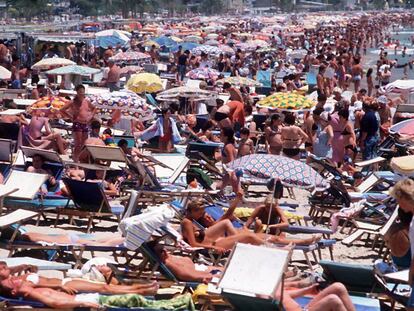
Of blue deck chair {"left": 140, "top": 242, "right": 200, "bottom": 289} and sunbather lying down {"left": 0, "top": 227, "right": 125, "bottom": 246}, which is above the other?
blue deck chair {"left": 140, "top": 242, "right": 200, "bottom": 289}

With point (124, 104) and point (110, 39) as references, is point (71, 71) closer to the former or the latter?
point (124, 104)

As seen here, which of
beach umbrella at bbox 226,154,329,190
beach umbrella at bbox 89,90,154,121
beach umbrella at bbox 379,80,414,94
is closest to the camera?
beach umbrella at bbox 226,154,329,190

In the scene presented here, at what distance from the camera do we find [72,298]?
19.9 feet

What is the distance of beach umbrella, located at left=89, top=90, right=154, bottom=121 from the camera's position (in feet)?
46.6

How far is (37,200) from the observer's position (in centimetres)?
935

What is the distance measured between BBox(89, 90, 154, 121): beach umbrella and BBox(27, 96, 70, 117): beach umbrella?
0.46 meters

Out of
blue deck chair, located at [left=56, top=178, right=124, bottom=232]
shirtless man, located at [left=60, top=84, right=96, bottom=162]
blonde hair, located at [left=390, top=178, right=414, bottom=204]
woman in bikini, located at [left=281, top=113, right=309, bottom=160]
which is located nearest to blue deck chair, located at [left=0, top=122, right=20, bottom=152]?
Result: shirtless man, located at [left=60, top=84, right=96, bottom=162]

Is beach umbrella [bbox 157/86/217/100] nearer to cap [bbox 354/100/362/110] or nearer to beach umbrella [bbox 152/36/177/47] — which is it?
cap [bbox 354/100/362/110]

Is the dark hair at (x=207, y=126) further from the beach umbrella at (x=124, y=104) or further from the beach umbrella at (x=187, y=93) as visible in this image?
the beach umbrella at (x=187, y=93)

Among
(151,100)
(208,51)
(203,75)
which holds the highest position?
(151,100)

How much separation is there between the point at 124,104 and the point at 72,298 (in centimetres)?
828

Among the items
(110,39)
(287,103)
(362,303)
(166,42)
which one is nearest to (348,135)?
(287,103)

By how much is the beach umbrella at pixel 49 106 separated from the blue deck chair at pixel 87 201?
4.85 meters

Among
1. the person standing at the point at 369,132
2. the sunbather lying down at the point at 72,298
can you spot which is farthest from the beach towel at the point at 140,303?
the person standing at the point at 369,132
